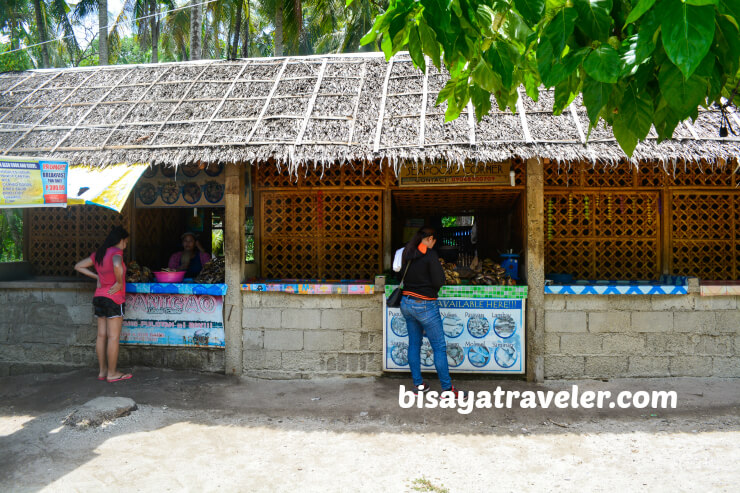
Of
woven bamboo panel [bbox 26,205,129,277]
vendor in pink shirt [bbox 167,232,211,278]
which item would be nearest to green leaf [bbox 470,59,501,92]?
vendor in pink shirt [bbox 167,232,211,278]

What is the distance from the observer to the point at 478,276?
242 inches

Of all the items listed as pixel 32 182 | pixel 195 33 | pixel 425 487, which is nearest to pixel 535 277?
pixel 425 487

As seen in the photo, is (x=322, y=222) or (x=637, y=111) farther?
(x=322, y=222)

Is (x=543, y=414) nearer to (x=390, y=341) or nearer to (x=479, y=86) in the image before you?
(x=390, y=341)

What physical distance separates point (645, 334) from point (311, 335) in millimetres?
4057

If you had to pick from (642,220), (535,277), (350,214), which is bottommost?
(535,277)

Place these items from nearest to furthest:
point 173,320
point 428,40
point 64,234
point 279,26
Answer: point 428,40 → point 173,320 → point 64,234 → point 279,26

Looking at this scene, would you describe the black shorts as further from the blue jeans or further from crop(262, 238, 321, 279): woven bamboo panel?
the blue jeans

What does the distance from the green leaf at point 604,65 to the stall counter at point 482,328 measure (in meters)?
4.30

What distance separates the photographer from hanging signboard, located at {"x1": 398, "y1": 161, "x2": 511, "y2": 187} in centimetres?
620

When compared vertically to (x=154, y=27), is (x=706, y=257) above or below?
below

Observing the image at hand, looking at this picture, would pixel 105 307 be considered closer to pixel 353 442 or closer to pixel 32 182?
pixel 32 182

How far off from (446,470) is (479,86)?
2947mm

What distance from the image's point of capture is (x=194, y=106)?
6840 millimetres
